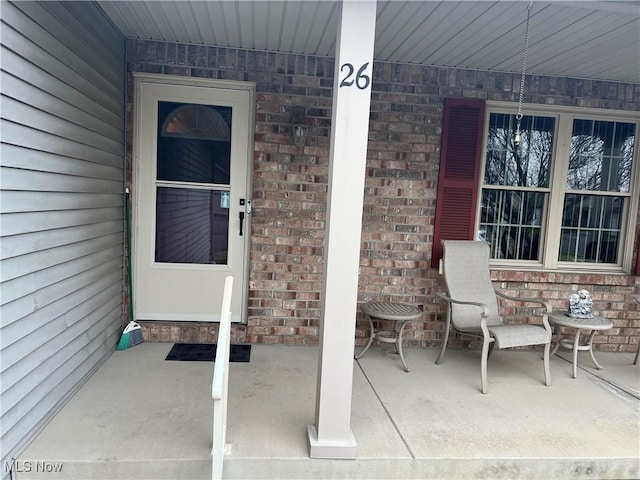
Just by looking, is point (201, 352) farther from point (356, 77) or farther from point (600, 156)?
point (600, 156)

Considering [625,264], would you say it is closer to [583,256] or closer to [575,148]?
[583,256]

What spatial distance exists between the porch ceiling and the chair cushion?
2.09 meters

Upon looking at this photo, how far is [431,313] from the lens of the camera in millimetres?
3850

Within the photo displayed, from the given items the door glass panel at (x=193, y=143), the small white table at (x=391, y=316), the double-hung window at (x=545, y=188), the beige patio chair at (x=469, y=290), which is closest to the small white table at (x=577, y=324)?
the beige patio chair at (x=469, y=290)

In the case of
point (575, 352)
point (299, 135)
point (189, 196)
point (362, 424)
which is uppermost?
point (299, 135)

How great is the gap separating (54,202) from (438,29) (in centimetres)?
273

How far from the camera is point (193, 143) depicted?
3574 mm

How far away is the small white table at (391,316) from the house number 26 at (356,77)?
1.84m

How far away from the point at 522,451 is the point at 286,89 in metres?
3.10

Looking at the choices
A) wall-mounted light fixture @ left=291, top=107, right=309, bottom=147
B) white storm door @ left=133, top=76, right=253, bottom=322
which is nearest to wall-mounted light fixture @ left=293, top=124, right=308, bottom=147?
wall-mounted light fixture @ left=291, top=107, right=309, bottom=147

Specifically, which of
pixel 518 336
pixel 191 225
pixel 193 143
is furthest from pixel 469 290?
pixel 193 143

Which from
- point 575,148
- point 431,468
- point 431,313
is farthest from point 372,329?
point 575,148

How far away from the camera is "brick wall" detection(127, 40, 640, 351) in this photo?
3537 millimetres

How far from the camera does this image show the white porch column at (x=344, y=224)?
6.49 feet
